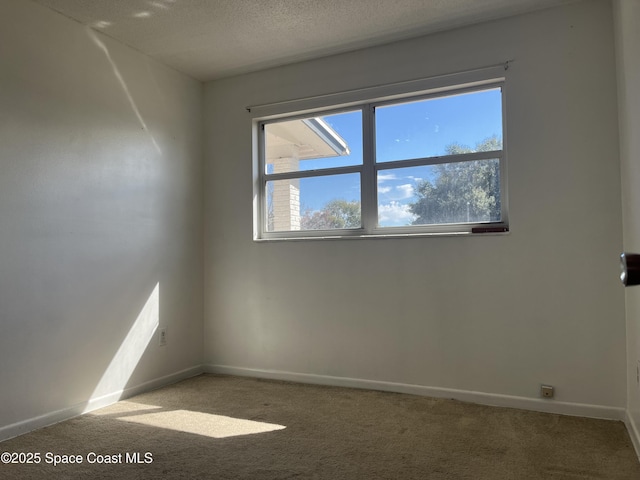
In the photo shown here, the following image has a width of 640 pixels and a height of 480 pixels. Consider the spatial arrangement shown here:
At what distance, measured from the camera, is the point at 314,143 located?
3568mm

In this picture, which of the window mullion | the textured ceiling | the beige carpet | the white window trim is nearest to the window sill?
the white window trim

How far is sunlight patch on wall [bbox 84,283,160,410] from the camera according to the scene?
296cm

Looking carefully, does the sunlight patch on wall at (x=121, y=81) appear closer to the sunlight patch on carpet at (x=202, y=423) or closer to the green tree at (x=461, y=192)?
the sunlight patch on carpet at (x=202, y=423)

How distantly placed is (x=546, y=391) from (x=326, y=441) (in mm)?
1409

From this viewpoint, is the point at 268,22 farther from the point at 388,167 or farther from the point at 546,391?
the point at 546,391

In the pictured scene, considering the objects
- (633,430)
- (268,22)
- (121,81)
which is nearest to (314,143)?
(268,22)

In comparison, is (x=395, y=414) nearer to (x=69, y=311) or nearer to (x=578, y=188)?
(x=578, y=188)

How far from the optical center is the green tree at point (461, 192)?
294 cm

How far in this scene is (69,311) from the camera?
272 centimetres

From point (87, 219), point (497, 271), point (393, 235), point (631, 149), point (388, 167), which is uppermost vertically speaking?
point (388, 167)

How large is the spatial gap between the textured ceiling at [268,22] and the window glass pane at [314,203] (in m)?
0.99

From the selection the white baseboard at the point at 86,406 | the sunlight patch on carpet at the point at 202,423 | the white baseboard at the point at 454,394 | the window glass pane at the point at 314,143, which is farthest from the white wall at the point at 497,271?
the sunlight patch on carpet at the point at 202,423

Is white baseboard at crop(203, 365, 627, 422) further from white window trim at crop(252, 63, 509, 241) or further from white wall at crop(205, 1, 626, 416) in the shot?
white window trim at crop(252, 63, 509, 241)

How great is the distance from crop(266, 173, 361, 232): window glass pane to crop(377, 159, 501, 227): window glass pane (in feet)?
0.75
